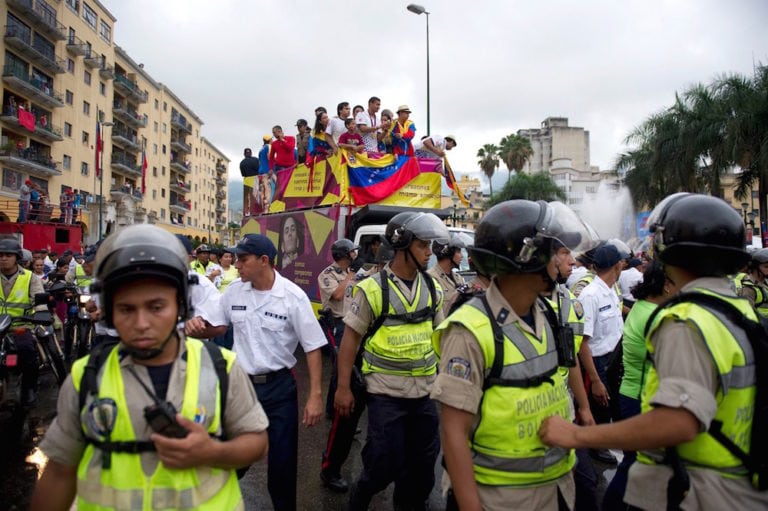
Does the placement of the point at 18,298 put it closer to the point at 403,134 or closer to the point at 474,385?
the point at 474,385

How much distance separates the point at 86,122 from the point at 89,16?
962cm

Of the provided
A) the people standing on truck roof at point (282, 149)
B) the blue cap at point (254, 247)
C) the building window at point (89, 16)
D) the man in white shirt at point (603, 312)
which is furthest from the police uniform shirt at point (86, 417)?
the building window at point (89, 16)

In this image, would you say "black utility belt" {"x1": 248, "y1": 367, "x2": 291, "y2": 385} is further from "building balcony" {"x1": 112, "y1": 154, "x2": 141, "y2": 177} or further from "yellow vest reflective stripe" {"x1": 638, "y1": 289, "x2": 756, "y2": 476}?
"building balcony" {"x1": 112, "y1": 154, "x2": 141, "y2": 177}

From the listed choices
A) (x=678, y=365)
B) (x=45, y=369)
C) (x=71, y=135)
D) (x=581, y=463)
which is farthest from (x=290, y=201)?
(x=71, y=135)

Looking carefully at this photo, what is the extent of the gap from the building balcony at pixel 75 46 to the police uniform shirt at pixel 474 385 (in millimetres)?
52466

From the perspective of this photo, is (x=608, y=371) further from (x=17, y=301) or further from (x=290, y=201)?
(x=290, y=201)

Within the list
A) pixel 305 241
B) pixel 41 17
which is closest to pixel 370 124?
pixel 305 241

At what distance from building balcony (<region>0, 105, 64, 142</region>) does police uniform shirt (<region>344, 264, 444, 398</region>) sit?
4146 cm

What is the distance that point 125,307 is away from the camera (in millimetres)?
1733

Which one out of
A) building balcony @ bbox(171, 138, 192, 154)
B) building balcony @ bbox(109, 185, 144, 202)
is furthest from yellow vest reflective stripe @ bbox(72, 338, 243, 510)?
building balcony @ bbox(171, 138, 192, 154)

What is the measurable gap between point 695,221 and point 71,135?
52004mm

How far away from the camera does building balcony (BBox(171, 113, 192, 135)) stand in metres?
70.9

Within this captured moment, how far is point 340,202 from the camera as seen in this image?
9289mm

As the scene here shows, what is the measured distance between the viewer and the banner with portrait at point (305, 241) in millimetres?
9477
